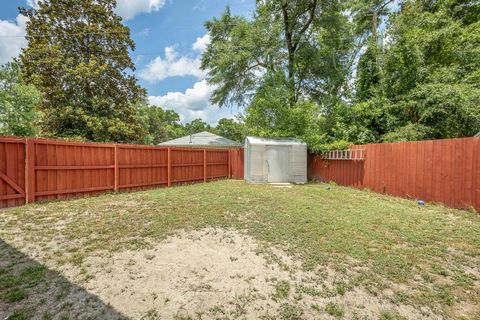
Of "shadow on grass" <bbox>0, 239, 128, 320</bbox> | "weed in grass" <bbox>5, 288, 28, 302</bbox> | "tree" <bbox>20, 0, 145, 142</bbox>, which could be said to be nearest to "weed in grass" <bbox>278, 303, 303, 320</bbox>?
"shadow on grass" <bbox>0, 239, 128, 320</bbox>

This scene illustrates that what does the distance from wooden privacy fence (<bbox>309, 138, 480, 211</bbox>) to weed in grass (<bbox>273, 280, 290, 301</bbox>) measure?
5.28 meters

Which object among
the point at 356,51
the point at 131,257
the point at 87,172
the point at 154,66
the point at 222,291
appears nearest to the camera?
the point at 222,291

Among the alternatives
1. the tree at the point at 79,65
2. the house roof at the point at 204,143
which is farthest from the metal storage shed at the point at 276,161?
the tree at the point at 79,65

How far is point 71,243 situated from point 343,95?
13.2 meters

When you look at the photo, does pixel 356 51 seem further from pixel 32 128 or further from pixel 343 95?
pixel 32 128

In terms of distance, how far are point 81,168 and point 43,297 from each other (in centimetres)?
504

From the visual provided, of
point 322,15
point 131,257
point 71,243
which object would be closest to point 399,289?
point 131,257

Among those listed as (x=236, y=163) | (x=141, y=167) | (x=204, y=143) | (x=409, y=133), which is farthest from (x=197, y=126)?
(x=409, y=133)

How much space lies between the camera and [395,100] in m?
10.0

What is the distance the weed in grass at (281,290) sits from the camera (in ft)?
7.10

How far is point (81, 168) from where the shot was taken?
20.6ft

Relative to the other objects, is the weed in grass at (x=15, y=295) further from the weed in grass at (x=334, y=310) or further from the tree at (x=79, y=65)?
the tree at (x=79, y=65)

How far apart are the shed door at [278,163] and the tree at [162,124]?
66.7 feet

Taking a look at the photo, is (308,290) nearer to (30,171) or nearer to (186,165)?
(30,171)
